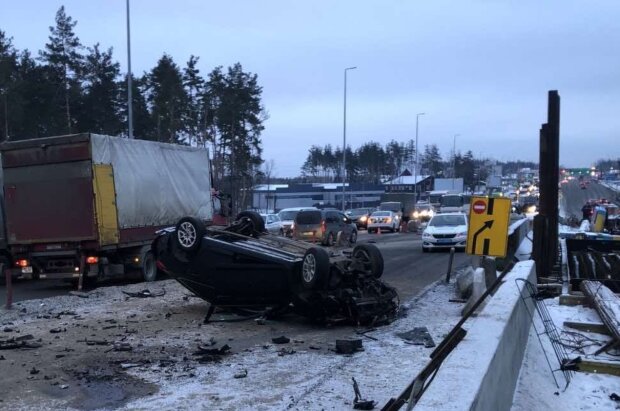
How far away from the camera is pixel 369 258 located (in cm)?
1034

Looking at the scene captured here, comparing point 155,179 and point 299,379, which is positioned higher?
point 155,179

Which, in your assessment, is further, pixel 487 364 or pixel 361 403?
pixel 361 403

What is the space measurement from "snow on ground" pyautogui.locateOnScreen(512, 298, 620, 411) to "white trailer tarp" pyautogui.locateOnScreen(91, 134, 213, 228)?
10668mm

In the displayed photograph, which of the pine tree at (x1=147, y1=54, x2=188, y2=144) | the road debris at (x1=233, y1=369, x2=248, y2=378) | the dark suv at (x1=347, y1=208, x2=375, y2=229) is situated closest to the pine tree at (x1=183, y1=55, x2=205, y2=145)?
the pine tree at (x1=147, y1=54, x2=188, y2=144)

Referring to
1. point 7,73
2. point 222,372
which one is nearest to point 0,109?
point 7,73

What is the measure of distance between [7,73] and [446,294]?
37.4 m

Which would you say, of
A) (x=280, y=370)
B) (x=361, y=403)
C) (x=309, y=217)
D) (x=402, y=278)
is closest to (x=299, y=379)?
(x=280, y=370)

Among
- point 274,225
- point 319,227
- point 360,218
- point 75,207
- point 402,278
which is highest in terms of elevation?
point 75,207

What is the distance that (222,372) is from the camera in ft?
23.0

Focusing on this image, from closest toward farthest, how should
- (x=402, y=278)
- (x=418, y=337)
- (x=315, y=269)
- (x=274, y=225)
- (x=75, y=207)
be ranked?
(x=418, y=337)
(x=315, y=269)
(x=75, y=207)
(x=402, y=278)
(x=274, y=225)

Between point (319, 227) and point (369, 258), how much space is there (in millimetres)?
18064

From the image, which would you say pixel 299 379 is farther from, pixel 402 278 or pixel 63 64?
pixel 63 64

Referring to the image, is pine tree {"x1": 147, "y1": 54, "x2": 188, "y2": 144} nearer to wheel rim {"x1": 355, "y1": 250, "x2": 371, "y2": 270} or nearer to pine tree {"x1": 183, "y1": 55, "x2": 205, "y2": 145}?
pine tree {"x1": 183, "y1": 55, "x2": 205, "y2": 145}

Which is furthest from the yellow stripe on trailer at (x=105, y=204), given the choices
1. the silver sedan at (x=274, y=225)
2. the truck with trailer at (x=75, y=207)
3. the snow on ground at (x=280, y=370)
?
the silver sedan at (x=274, y=225)
